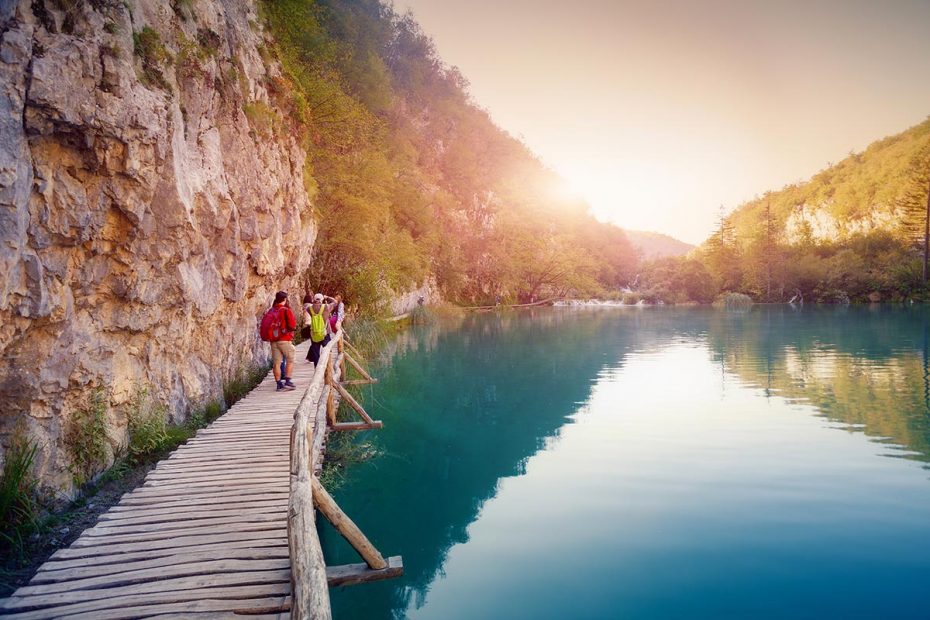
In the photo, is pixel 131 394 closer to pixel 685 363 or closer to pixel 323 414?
pixel 323 414

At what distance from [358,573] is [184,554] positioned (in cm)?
159

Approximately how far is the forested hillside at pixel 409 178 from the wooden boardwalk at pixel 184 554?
11.5m

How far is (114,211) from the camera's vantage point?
739cm

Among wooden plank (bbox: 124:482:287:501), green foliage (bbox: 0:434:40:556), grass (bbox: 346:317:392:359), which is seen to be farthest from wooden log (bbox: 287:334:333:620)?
grass (bbox: 346:317:392:359)

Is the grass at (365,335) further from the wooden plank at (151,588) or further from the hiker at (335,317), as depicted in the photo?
the wooden plank at (151,588)

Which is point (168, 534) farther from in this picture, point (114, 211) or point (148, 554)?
point (114, 211)

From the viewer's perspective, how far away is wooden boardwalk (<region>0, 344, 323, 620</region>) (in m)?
3.77

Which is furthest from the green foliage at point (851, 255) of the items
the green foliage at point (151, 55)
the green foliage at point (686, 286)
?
the green foliage at point (151, 55)

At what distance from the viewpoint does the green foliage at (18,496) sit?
5277 mm

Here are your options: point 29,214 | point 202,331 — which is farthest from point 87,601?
point 202,331

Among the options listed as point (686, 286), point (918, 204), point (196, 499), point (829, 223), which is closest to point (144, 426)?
point (196, 499)

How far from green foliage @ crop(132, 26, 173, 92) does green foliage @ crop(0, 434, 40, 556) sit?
5771mm

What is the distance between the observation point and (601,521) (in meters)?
8.07

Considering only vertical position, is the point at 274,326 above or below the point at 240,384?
above
